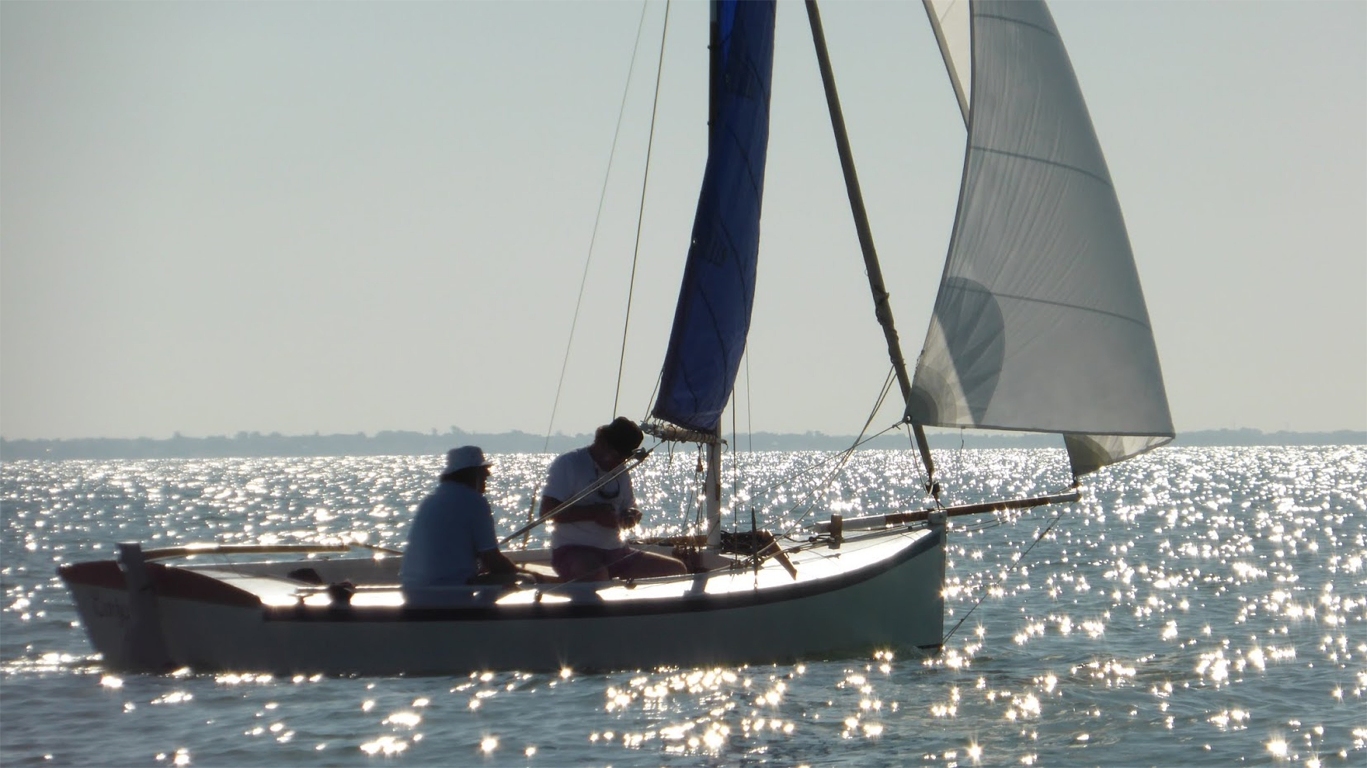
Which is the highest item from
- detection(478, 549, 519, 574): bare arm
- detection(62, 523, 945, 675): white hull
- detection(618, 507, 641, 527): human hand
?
detection(618, 507, 641, 527): human hand

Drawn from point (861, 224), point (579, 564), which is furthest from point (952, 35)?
point (579, 564)

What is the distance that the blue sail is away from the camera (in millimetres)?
14297

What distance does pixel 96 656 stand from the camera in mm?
13086

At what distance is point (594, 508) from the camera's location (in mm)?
12477

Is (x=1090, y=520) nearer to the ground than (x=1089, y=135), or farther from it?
nearer to the ground

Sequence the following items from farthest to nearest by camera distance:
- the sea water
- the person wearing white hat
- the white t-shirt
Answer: the white t-shirt, the person wearing white hat, the sea water

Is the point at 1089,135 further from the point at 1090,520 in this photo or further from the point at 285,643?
the point at 1090,520

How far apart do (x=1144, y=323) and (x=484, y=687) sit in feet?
20.2

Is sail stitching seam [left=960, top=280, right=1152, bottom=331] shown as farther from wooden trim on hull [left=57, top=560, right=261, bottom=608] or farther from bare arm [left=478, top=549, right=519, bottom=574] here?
wooden trim on hull [left=57, top=560, right=261, bottom=608]

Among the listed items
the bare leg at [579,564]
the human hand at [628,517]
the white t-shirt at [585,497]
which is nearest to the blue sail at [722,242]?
the human hand at [628,517]

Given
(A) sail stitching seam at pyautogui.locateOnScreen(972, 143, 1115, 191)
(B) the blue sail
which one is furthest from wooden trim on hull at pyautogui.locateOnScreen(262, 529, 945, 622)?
(A) sail stitching seam at pyautogui.locateOnScreen(972, 143, 1115, 191)

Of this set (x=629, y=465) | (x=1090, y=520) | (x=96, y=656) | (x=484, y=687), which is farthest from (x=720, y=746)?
(x=1090, y=520)

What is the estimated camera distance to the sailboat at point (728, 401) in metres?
11.7

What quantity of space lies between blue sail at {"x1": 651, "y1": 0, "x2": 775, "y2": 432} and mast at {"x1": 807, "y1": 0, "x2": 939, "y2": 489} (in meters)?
0.62
